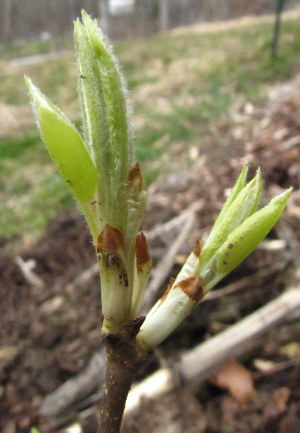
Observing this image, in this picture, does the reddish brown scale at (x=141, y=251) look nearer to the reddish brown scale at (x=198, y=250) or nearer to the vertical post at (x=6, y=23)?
the reddish brown scale at (x=198, y=250)

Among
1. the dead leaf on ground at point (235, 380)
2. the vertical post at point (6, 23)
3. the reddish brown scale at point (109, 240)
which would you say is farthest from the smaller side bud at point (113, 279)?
the vertical post at point (6, 23)

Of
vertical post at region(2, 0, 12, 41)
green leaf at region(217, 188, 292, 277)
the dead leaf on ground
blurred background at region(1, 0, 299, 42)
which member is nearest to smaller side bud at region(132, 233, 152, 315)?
green leaf at region(217, 188, 292, 277)

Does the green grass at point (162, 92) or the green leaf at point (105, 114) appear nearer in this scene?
the green leaf at point (105, 114)

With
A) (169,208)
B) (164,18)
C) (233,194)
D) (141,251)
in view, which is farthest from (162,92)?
(164,18)

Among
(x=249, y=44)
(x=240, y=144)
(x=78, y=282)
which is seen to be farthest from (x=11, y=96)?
(x=78, y=282)

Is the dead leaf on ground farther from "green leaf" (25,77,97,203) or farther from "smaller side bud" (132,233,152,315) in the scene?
"green leaf" (25,77,97,203)

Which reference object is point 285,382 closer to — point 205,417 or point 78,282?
point 205,417
